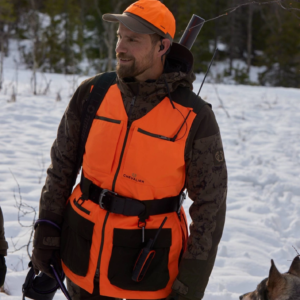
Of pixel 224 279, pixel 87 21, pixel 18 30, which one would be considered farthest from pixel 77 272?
pixel 18 30

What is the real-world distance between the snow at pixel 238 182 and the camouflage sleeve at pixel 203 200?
1.16 meters

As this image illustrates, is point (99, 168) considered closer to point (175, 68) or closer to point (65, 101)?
point (175, 68)

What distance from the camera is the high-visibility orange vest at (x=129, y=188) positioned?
170 cm

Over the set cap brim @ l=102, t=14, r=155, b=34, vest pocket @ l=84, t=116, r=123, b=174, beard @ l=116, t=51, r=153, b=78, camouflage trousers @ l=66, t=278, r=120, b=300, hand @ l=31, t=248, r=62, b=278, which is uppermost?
cap brim @ l=102, t=14, r=155, b=34

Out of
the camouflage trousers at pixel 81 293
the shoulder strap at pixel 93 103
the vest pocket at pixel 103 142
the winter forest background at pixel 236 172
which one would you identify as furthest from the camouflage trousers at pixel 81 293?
the winter forest background at pixel 236 172

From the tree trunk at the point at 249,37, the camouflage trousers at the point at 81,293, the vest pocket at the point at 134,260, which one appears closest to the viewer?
the vest pocket at the point at 134,260

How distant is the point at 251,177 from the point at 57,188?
12.8ft

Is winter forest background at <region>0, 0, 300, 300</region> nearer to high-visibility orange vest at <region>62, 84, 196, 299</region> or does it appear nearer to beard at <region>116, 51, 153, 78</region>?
beard at <region>116, 51, 153, 78</region>

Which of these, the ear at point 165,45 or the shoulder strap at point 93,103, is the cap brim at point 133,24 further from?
the shoulder strap at point 93,103

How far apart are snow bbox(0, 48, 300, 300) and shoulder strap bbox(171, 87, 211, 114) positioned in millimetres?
1654

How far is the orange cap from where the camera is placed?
178 centimetres

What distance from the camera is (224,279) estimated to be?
3021 mm

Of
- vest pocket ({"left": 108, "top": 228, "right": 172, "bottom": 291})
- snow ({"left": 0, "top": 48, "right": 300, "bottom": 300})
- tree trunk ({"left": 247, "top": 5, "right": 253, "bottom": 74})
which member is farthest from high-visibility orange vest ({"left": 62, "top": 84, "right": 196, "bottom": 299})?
tree trunk ({"left": 247, "top": 5, "right": 253, "bottom": 74})

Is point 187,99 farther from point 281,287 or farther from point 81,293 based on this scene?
point 81,293
